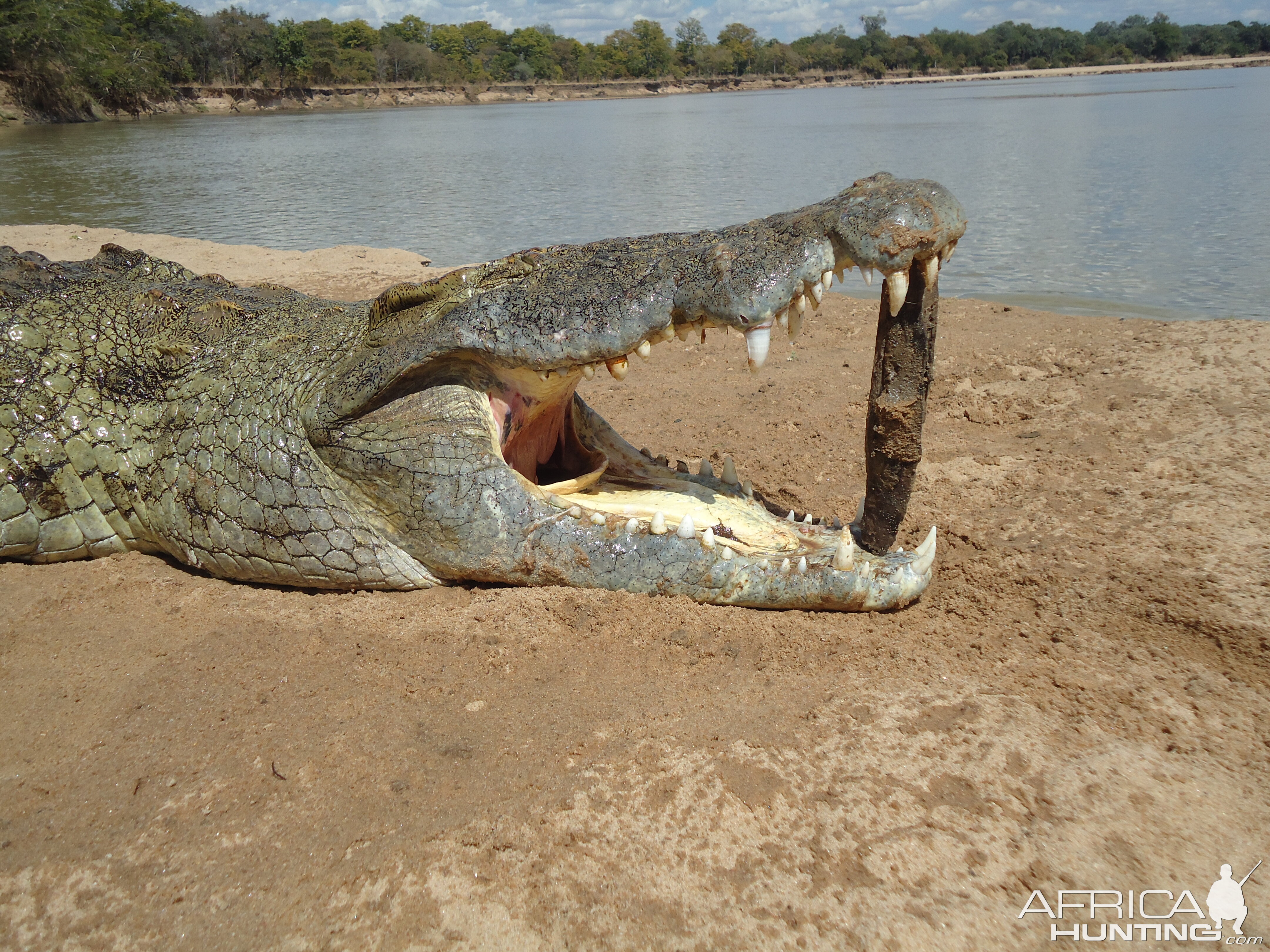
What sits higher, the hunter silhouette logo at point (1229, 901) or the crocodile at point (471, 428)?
the crocodile at point (471, 428)

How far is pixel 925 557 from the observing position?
2.72 m

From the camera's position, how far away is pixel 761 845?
6.14 feet

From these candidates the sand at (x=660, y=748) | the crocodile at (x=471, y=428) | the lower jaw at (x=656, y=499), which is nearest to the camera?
the sand at (x=660, y=748)

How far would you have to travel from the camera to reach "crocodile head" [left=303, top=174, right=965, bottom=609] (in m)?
2.52

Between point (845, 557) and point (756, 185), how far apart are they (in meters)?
14.8

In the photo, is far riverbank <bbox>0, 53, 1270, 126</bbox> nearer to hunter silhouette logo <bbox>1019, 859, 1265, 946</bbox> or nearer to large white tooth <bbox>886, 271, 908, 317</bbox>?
large white tooth <bbox>886, 271, 908, 317</bbox>

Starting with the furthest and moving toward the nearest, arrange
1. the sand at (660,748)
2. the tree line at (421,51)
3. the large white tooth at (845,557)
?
the tree line at (421,51) → the large white tooth at (845,557) → the sand at (660,748)

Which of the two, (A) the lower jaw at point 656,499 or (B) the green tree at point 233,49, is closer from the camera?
(A) the lower jaw at point 656,499

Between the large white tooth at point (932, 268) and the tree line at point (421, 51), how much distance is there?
49274mm

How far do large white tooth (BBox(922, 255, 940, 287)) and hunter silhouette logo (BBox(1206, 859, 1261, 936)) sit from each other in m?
1.59

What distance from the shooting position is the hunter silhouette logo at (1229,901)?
5.16 ft

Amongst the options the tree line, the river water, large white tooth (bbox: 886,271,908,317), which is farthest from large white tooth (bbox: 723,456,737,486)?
the tree line

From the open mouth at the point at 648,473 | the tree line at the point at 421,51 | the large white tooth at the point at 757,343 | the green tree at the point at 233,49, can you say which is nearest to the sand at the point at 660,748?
the open mouth at the point at 648,473

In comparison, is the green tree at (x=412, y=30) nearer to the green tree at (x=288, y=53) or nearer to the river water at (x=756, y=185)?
the green tree at (x=288, y=53)
